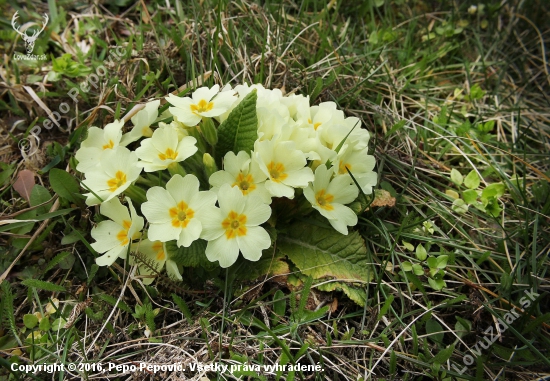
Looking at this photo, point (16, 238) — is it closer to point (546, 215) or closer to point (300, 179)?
point (300, 179)

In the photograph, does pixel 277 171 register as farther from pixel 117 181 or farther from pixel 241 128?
pixel 117 181

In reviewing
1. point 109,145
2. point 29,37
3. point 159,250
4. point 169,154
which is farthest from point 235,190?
point 29,37

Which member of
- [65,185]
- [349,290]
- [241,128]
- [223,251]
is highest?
[241,128]

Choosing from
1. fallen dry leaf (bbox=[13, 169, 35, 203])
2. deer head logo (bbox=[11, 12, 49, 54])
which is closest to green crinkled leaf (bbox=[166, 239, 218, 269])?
fallen dry leaf (bbox=[13, 169, 35, 203])

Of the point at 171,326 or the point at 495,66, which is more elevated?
the point at 495,66

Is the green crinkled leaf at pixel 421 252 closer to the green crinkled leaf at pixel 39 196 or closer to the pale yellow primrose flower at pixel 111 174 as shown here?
the pale yellow primrose flower at pixel 111 174

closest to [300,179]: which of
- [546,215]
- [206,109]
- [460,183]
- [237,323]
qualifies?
[206,109]
